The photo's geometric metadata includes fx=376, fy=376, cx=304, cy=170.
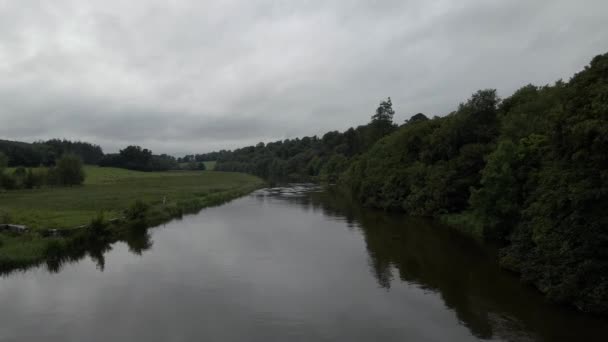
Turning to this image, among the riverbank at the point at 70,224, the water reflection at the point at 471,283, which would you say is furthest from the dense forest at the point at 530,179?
the riverbank at the point at 70,224

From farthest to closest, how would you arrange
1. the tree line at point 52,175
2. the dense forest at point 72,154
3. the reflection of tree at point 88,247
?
the dense forest at point 72,154 < the tree line at point 52,175 < the reflection of tree at point 88,247

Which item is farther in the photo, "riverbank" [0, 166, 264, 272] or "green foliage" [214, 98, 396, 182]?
"green foliage" [214, 98, 396, 182]

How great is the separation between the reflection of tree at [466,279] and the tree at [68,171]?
197 ft

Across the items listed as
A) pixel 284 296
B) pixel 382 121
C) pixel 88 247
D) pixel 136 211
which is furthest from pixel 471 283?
pixel 382 121

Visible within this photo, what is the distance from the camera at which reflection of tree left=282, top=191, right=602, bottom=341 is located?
14484mm

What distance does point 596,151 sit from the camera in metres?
14.7

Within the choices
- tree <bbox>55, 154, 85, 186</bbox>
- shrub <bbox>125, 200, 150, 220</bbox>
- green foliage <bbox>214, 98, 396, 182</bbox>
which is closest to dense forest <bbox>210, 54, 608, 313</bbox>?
shrub <bbox>125, 200, 150, 220</bbox>

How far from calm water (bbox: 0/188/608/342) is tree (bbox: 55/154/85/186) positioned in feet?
166

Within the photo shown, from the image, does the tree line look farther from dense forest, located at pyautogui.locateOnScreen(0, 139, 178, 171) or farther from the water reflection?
the water reflection

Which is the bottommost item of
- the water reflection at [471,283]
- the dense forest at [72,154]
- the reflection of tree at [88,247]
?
the water reflection at [471,283]

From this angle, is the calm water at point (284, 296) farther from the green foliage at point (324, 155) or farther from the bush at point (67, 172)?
the green foliage at point (324, 155)

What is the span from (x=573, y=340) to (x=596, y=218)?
4.65 m

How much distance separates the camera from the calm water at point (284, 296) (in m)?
14.4

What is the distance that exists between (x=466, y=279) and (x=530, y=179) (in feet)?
23.6
